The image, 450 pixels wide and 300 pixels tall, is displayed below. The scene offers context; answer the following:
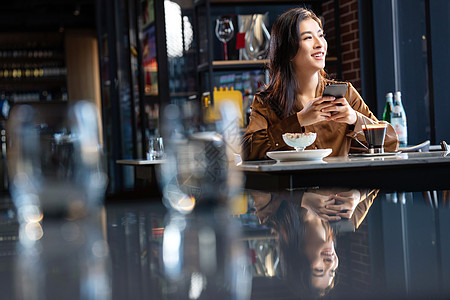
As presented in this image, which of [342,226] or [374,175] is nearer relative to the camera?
[342,226]

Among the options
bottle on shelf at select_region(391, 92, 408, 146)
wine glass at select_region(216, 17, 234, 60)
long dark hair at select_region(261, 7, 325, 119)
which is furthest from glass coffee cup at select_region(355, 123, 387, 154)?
wine glass at select_region(216, 17, 234, 60)

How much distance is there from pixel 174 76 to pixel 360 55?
5.13 feet

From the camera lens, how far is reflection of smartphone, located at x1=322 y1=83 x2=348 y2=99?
2.07 m

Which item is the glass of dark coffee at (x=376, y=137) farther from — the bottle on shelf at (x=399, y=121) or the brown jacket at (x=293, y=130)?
the bottle on shelf at (x=399, y=121)

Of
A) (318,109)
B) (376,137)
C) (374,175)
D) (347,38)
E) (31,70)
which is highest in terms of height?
(31,70)

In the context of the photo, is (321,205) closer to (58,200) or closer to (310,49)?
(58,200)

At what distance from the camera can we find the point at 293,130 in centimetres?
231

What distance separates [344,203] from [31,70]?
35.9 ft

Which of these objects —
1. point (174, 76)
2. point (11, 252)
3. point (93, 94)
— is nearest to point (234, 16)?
point (174, 76)

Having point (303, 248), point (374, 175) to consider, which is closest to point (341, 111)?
point (374, 175)

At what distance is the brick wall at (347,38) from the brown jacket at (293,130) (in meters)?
1.91

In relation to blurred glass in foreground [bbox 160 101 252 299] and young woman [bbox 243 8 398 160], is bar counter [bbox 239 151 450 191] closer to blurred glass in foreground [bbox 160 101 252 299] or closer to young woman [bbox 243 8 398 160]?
young woman [bbox 243 8 398 160]

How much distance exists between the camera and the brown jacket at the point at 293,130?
2.36m

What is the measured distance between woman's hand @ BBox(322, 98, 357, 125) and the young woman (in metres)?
0.08
